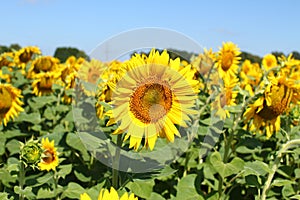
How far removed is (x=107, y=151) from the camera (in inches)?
82.7

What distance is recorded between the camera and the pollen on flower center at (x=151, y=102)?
5.49ft

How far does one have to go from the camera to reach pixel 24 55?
5.07 meters

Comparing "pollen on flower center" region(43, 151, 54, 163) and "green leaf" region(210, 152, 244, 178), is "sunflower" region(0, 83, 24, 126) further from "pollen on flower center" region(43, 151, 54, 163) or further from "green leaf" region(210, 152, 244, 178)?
"green leaf" region(210, 152, 244, 178)

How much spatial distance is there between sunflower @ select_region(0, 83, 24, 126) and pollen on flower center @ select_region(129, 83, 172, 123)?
1558 mm

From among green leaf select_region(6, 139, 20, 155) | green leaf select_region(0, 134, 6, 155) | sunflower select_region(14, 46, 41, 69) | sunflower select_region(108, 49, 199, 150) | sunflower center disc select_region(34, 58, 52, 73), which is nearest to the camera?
sunflower select_region(108, 49, 199, 150)

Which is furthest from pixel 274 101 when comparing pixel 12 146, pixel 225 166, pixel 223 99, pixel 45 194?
pixel 12 146

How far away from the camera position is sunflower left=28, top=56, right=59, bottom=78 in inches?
174

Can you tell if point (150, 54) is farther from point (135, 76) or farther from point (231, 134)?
point (231, 134)

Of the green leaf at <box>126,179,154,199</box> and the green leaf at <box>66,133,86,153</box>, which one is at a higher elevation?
the green leaf at <box>66,133,86,153</box>

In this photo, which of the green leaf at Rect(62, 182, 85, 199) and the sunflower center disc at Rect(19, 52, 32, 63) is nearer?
the green leaf at Rect(62, 182, 85, 199)

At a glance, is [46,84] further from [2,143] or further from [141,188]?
[141,188]

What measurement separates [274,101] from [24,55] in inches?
128

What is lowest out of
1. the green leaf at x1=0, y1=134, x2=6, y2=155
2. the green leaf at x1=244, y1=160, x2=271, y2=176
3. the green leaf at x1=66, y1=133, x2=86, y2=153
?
the green leaf at x1=0, y1=134, x2=6, y2=155

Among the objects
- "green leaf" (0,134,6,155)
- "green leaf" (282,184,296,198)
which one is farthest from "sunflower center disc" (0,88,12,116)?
"green leaf" (282,184,296,198)
